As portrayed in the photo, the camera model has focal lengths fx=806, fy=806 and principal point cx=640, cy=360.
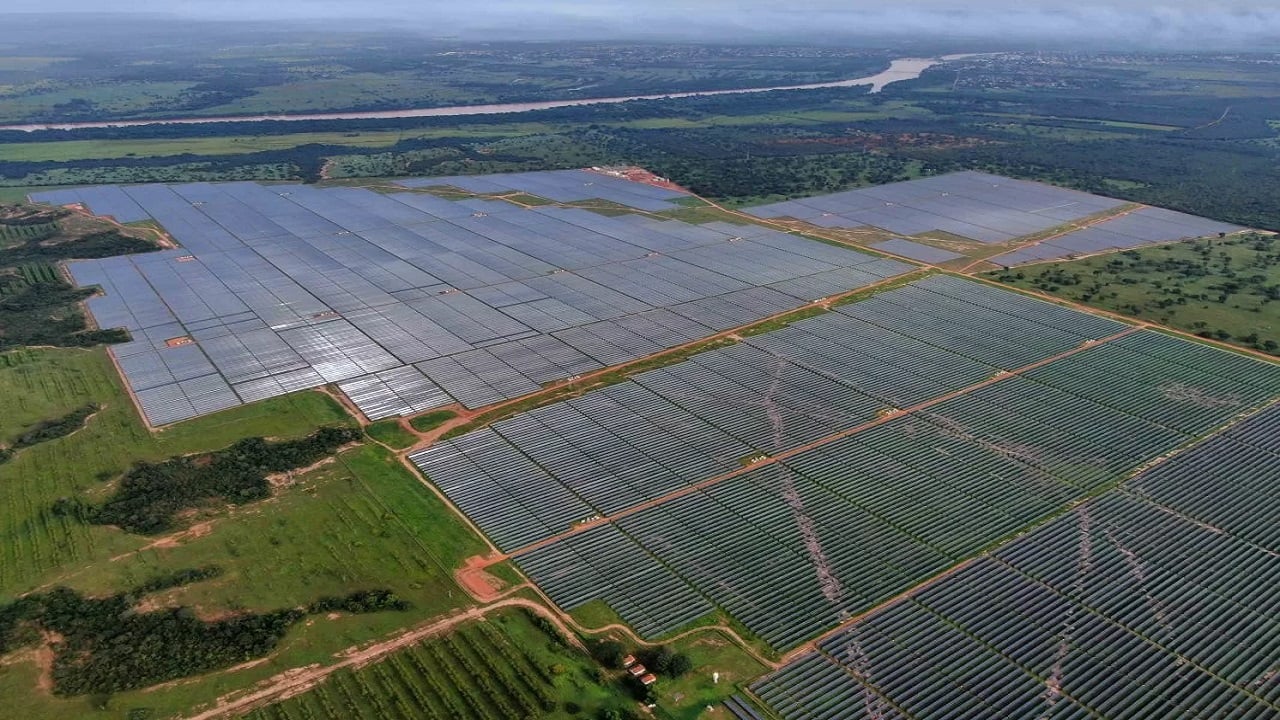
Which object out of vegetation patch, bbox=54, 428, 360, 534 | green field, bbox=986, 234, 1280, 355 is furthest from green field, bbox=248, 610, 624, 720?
green field, bbox=986, 234, 1280, 355

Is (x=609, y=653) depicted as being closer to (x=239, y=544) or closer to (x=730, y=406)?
(x=239, y=544)

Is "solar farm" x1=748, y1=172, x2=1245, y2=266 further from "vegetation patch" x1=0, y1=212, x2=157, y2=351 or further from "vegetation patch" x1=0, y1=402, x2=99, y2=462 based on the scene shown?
"vegetation patch" x1=0, y1=402, x2=99, y2=462

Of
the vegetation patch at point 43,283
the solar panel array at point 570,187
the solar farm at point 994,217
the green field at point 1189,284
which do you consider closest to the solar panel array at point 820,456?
the green field at point 1189,284

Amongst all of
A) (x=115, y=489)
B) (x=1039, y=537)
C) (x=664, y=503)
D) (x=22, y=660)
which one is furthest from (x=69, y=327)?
(x=1039, y=537)

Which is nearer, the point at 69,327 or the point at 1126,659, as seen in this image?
the point at 1126,659

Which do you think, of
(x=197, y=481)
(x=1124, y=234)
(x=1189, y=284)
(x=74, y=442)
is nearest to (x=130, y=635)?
(x=197, y=481)

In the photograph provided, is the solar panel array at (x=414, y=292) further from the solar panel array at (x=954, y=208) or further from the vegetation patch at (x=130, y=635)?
the vegetation patch at (x=130, y=635)

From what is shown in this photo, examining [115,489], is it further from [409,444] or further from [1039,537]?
[1039,537]
